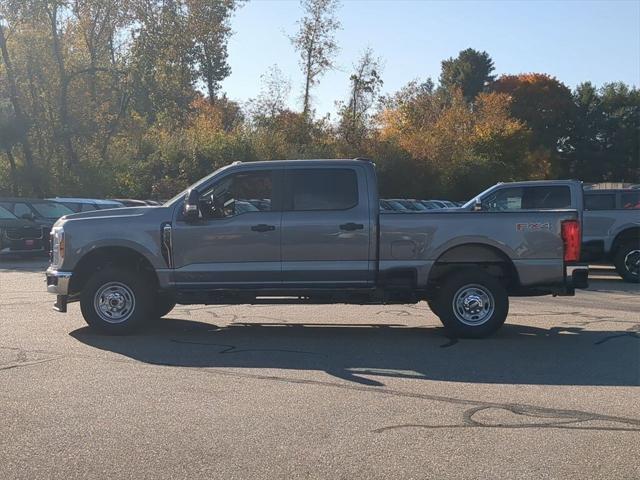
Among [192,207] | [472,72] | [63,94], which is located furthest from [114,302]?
[472,72]

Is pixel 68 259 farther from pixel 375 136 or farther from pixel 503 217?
pixel 375 136

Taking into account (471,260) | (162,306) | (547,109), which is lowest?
(162,306)

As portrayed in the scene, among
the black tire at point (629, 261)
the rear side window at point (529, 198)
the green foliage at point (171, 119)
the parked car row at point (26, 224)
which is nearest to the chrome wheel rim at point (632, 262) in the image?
the black tire at point (629, 261)

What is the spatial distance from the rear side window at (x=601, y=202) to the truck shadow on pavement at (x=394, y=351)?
6.18 m

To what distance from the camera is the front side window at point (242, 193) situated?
1009 centimetres

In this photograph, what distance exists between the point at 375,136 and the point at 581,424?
41.4m

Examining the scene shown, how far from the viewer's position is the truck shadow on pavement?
8.02 metres

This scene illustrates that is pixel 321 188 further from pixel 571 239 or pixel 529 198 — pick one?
pixel 529 198

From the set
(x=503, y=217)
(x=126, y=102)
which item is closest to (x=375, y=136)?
(x=126, y=102)

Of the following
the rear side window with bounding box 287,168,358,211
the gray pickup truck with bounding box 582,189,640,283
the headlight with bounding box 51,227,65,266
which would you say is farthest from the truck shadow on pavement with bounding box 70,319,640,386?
the gray pickup truck with bounding box 582,189,640,283

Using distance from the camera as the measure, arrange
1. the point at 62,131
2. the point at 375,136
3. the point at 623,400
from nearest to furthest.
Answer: the point at 623,400 → the point at 62,131 → the point at 375,136

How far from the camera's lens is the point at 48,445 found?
565 cm

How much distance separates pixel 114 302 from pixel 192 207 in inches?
64.5

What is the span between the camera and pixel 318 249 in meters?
9.93
